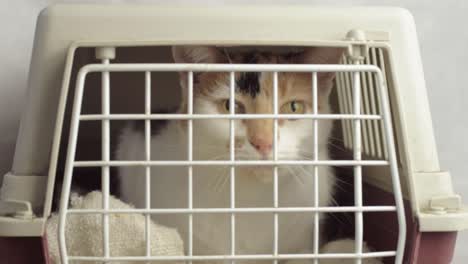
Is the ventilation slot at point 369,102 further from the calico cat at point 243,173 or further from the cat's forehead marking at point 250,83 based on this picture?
the cat's forehead marking at point 250,83

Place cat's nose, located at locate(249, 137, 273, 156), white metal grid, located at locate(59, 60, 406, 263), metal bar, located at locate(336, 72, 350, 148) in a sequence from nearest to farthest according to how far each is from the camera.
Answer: white metal grid, located at locate(59, 60, 406, 263)
cat's nose, located at locate(249, 137, 273, 156)
metal bar, located at locate(336, 72, 350, 148)

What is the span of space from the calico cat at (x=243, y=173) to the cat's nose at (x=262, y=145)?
0.07 m

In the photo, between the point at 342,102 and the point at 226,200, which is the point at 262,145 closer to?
the point at 226,200

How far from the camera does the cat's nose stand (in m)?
1.01

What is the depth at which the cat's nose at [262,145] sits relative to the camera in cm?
101

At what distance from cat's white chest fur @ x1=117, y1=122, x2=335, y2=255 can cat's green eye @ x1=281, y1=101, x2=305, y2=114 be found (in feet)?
0.38

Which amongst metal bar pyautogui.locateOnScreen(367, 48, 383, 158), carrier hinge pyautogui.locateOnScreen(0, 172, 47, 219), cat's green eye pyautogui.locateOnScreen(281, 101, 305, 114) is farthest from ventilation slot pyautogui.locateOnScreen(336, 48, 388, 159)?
carrier hinge pyautogui.locateOnScreen(0, 172, 47, 219)

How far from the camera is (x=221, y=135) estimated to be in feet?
3.61

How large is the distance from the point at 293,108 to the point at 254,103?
0.12 meters

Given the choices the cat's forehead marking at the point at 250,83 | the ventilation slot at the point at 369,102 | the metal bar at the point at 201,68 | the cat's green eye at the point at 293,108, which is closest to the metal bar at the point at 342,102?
the ventilation slot at the point at 369,102

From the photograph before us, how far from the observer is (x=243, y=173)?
1156 mm

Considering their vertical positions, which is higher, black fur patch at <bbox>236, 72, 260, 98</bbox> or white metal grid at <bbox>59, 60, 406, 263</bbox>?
black fur patch at <bbox>236, 72, 260, 98</bbox>

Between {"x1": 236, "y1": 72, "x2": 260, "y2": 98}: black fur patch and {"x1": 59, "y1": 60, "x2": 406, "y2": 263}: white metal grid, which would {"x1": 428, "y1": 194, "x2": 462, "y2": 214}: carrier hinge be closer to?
{"x1": 59, "y1": 60, "x2": 406, "y2": 263}: white metal grid

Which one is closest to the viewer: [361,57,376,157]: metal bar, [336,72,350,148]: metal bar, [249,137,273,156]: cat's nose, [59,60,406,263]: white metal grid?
[59,60,406,263]: white metal grid
